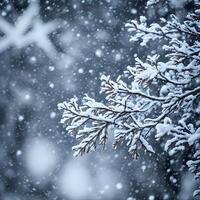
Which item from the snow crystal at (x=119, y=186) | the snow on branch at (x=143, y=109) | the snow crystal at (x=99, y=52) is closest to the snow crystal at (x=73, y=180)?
the snow crystal at (x=119, y=186)

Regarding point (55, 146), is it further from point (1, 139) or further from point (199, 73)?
point (199, 73)

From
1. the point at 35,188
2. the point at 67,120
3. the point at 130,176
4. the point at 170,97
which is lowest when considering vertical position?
the point at 67,120

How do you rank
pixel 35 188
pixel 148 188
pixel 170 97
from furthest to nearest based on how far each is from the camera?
pixel 35 188, pixel 148 188, pixel 170 97

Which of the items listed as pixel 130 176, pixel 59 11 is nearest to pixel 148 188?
pixel 130 176

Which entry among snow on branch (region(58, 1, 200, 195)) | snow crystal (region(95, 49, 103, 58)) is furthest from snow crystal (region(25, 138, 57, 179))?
snow on branch (region(58, 1, 200, 195))

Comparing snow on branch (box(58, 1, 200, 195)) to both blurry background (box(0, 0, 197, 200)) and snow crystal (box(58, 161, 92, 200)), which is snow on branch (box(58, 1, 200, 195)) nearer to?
blurry background (box(0, 0, 197, 200))

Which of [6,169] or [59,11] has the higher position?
[59,11]
